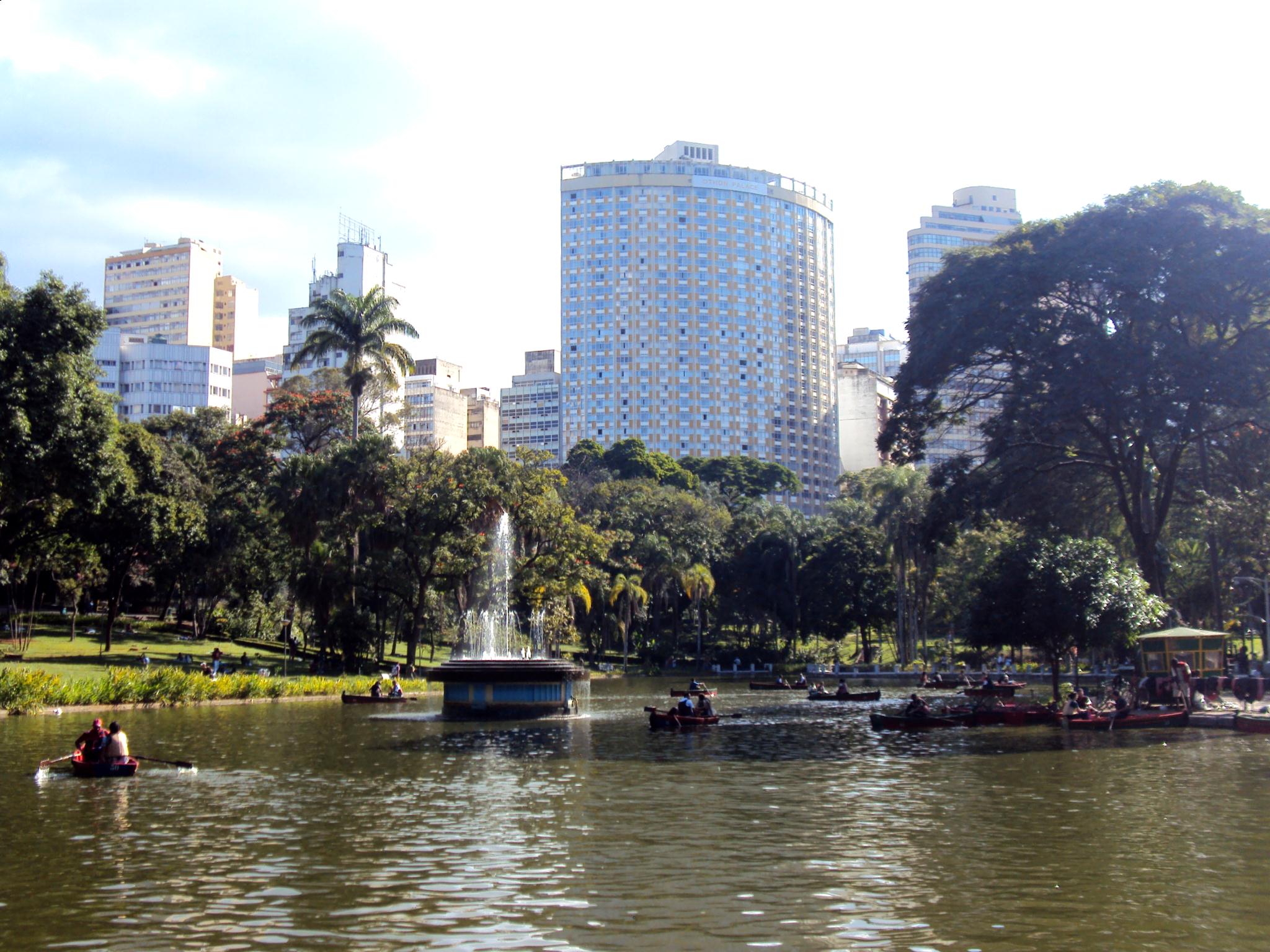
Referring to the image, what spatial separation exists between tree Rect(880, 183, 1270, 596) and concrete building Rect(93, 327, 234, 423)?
436ft

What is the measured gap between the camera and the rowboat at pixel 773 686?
6875 cm

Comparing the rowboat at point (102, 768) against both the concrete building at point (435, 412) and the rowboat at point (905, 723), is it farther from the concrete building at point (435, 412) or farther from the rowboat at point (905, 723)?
the concrete building at point (435, 412)

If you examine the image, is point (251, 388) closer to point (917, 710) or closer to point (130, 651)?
point (130, 651)

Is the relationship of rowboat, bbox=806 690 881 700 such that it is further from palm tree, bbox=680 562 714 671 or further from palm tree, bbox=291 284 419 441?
palm tree, bbox=680 562 714 671

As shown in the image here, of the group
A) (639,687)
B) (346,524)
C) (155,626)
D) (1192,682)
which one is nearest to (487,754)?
(1192,682)

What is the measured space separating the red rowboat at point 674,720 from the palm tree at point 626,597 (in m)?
44.5

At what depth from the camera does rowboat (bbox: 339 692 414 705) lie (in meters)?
49.8

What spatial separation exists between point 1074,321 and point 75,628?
59737 millimetres

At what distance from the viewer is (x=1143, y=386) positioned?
4350 centimetres

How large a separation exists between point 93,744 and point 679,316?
6472 inches

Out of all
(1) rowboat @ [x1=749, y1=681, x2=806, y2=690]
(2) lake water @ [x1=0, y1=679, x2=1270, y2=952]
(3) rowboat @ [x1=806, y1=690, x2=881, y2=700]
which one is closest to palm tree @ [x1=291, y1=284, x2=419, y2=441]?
(1) rowboat @ [x1=749, y1=681, x2=806, y2=690]

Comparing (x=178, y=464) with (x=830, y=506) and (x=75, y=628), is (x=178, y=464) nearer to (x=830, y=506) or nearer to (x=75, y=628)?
(x=75, y=628)

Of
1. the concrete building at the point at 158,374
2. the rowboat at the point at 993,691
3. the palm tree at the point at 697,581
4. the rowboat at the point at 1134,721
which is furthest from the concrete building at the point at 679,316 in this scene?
the rowboat at the point at 1134,721

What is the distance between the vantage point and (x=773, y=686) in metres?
69.3
